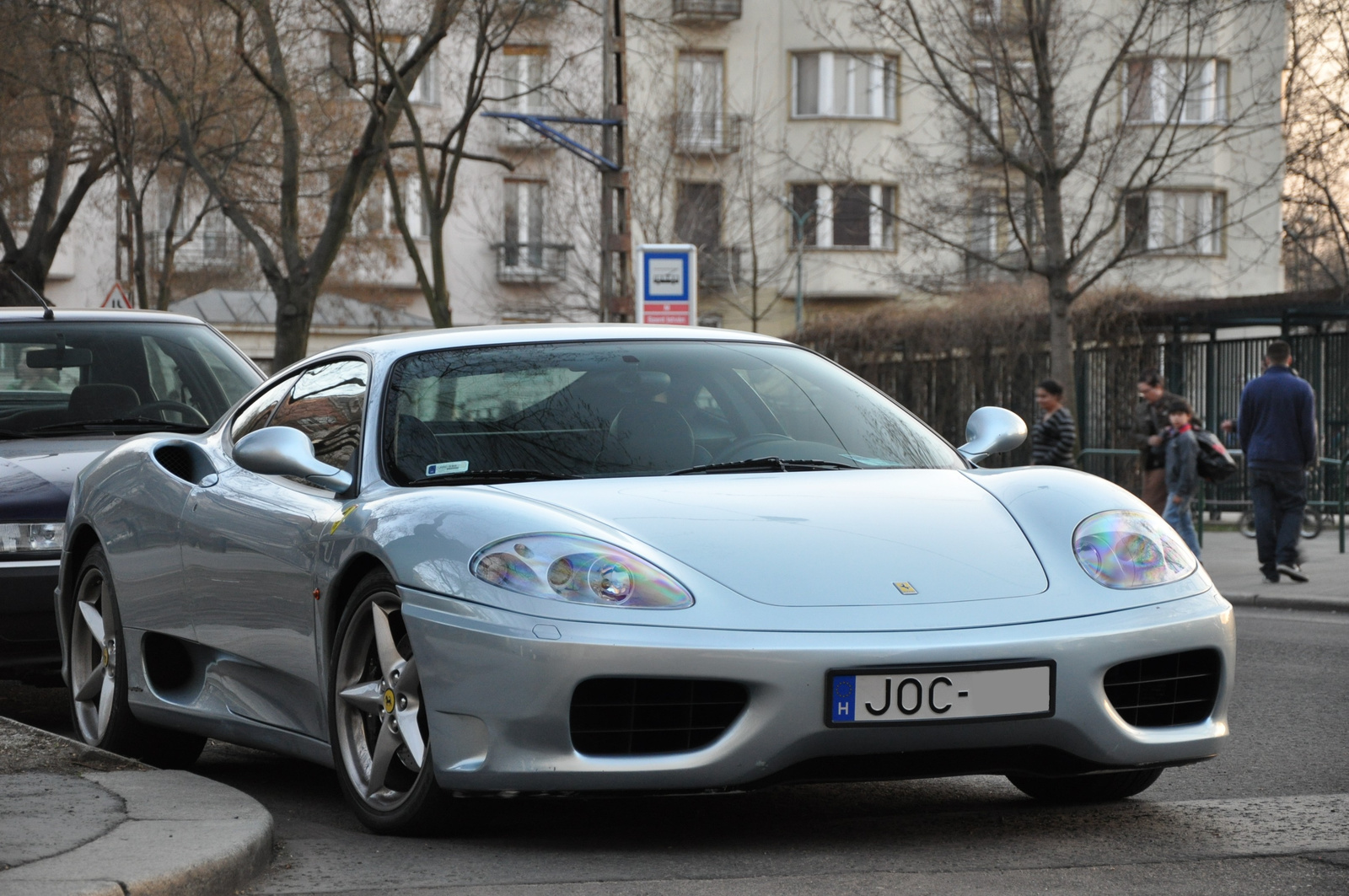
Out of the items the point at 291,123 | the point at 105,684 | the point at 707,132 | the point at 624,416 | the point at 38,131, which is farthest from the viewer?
the point at 707,132

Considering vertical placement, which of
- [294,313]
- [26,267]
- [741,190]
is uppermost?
[741,190]

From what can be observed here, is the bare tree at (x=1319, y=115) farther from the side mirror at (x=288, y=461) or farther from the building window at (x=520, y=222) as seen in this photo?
the building window at (x=520, y=222)

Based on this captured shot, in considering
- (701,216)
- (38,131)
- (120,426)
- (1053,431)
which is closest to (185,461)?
(120,426)

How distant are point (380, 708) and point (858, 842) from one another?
1.24m

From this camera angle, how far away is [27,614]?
7.07 meters

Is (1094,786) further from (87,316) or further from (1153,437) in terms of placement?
(1153,437)

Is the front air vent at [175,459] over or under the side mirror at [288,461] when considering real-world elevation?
under

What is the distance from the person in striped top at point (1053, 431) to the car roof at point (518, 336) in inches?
385

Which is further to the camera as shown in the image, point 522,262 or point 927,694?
point 522,262

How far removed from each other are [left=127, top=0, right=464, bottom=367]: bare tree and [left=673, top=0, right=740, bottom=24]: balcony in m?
16.9

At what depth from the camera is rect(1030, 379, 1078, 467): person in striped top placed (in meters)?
15.4

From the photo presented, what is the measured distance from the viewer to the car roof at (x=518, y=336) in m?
5.55

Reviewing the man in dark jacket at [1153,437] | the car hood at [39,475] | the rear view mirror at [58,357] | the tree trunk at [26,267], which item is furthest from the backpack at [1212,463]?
the tree trunk at [26,267]

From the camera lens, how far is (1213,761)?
20.2ft
